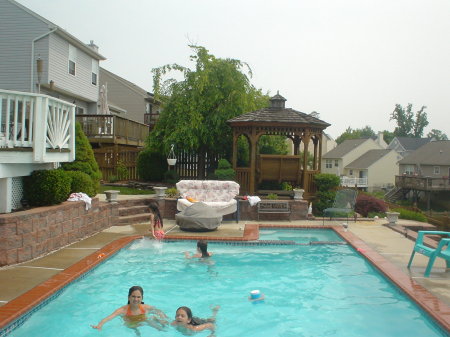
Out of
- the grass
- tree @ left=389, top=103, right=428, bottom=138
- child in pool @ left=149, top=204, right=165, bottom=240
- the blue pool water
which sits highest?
tree @ left=389, top=103, right=428, bottom=138

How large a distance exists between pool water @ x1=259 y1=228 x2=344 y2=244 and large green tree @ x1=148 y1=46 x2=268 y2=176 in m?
6.40

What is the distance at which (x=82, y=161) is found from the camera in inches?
437

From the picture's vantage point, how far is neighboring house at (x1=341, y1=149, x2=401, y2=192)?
5250 centimetres

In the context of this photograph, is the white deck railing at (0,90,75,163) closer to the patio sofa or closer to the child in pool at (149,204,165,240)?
the child in pool at (149,204,165,240)

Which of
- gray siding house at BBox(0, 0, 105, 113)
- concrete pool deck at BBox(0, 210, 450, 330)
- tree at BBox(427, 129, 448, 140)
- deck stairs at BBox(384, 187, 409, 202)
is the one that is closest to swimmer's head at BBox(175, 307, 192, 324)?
concrete pool deck at BBox(0, 210, 450, 330)

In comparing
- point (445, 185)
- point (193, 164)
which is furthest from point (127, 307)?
point (445, 185)

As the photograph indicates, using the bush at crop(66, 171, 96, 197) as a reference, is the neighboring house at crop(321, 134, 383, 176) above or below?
above

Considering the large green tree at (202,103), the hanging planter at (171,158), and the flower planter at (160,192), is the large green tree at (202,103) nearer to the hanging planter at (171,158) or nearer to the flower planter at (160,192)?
the hanging planter at (171,158)

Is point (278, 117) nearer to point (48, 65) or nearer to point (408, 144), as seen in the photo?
point (48, 65)

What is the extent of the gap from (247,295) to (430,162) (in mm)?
45085

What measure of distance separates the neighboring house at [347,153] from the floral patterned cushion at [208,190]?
45794 millimetres

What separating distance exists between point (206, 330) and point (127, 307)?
1.07 metres

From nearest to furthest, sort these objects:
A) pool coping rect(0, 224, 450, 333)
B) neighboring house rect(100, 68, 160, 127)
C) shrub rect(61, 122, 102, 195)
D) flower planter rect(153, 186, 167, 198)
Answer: pool coping rect(0, 224, 450, 333)
shrub rect(61, 122, 102, 195)
flower planter rect(153, 186, 167, 198)
neighboring house rect(100, 68, 160, 127)

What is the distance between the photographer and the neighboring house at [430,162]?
45.2 m
